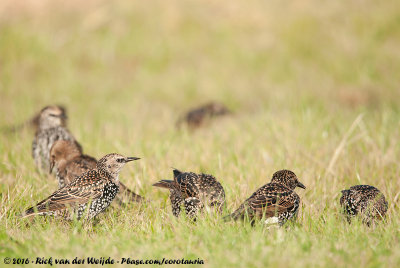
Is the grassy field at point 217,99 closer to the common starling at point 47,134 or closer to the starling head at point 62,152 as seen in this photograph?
the common starling at point 47,134

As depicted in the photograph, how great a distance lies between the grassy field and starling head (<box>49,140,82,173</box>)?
392 mm

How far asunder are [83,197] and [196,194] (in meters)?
1.49

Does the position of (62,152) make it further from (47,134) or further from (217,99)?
(217,99)

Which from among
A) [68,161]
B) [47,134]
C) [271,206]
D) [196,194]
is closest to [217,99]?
[47,134]

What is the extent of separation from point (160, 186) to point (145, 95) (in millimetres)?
7590

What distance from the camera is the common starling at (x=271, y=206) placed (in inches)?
235

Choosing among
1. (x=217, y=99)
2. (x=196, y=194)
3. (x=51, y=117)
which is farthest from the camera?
(x=217, y=99)

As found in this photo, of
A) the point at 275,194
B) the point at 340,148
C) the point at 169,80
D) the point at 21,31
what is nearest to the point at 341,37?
the point at 169,80

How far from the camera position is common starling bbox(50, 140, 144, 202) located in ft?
25.9

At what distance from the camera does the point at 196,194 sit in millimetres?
6426

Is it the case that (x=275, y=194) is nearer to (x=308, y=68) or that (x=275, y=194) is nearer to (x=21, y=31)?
(x=308, y=68)

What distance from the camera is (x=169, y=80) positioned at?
1486cm

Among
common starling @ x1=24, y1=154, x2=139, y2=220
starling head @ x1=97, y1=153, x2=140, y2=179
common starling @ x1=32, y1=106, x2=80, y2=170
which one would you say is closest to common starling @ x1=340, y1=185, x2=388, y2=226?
starling head @ x1=97, y1=153, x2=140, y2=179

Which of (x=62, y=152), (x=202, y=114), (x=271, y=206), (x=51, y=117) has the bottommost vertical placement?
(x=271, y=206)
